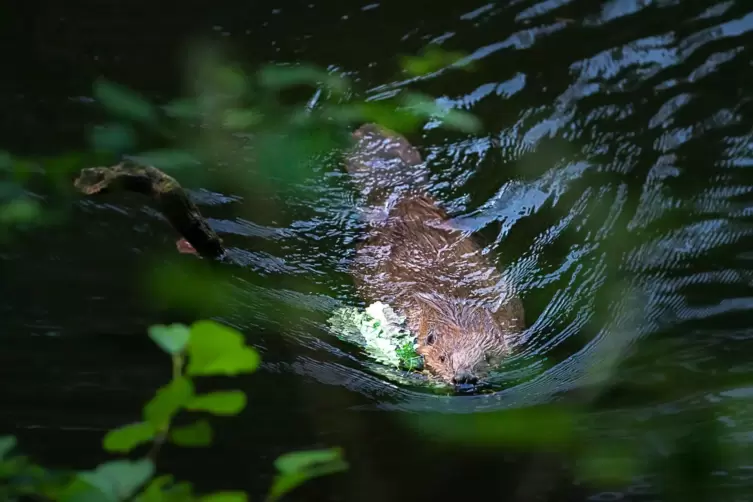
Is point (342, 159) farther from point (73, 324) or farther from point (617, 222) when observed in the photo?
point (73, 324)

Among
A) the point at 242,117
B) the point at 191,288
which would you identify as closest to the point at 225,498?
the point at 242,117

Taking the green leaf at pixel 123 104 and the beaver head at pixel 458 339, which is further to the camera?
the beaver head at pixel 458 339

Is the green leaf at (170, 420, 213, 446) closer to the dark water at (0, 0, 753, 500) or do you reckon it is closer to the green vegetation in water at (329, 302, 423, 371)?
the dark water at (0, 0, 753, 500)

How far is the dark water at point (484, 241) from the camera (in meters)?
2.14

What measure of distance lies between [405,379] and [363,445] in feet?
1.65

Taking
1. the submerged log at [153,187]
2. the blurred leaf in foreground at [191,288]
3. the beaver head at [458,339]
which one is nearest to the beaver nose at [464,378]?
the beaver head at [458,339]

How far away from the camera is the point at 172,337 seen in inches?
33.2

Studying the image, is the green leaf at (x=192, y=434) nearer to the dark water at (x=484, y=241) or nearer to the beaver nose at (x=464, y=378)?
the dark water at (x=484, y=241)

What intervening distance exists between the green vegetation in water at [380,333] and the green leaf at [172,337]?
76.1 inches

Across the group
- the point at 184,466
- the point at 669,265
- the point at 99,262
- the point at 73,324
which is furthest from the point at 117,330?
the point at 669,265

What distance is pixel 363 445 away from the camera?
2.20 m

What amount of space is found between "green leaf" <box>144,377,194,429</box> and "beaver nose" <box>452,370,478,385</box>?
73.2 inches

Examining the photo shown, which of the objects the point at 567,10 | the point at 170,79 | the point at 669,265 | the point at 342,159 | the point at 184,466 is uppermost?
the point at 567,10

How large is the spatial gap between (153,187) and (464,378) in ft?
4.09
